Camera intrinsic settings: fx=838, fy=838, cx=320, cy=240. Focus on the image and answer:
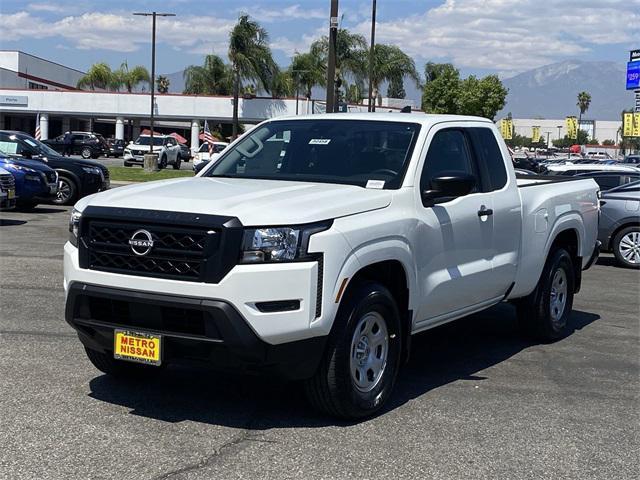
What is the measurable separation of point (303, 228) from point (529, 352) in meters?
3.53

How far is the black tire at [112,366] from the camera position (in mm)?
5730

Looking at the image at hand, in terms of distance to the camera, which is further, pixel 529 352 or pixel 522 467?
pixel 529 352

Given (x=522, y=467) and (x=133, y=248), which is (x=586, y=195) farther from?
(x=133, y=248)

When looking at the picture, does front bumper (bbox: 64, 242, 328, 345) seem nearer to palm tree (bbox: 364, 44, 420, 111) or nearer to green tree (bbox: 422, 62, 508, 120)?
palm tree (bbox: 364, 44, 420, 111)

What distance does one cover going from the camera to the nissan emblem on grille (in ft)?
15.7

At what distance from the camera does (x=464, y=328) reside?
8414 millimetres

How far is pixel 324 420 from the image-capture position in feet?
17.1

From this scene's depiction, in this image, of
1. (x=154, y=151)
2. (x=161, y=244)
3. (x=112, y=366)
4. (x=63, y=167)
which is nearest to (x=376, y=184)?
(x=161, y=244)

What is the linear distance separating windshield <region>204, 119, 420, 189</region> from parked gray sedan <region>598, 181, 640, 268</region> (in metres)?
8.56

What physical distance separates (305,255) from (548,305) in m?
3.75

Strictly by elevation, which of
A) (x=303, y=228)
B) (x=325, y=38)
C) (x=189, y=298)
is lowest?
(x=189, y=298)

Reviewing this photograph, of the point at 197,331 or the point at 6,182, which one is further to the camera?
the point at 6,182

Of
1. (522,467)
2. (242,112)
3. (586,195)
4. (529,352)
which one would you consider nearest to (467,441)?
(522,467)

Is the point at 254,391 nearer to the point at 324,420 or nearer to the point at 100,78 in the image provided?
the point at 324,420
